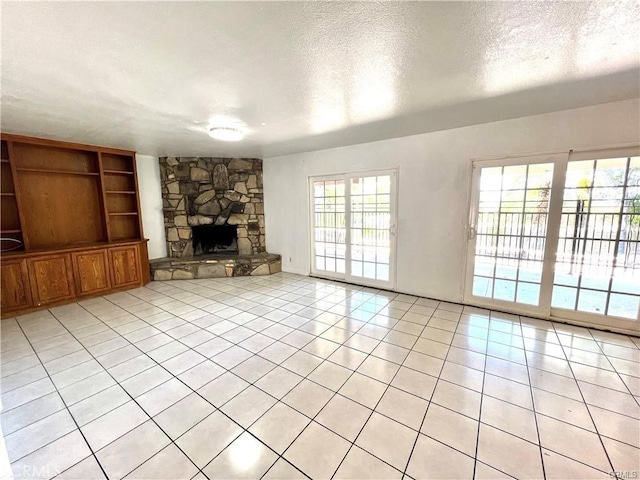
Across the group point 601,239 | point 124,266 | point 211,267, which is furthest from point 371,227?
point 124,266

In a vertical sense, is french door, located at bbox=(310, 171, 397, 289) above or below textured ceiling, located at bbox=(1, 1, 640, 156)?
below

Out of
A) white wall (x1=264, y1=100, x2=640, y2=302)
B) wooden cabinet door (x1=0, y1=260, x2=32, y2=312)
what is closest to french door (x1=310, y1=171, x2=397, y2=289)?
white wall (x1=264, y1=100, x2=640, y2=302)

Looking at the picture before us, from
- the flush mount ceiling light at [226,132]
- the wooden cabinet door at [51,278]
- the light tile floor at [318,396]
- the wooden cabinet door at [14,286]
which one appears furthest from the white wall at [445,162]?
the wooden cabinet door at [14,286]

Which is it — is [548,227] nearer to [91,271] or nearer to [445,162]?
[445,162]

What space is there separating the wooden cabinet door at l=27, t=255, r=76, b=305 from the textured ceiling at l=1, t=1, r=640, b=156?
1.76 meters

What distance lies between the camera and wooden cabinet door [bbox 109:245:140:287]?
4.35 m

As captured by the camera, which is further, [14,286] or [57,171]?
[57,171]

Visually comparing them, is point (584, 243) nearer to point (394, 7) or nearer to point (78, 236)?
point (394, 7)

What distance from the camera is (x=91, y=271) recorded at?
410 cm

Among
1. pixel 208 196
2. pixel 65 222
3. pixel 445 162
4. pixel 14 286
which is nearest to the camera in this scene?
pixel 14 286

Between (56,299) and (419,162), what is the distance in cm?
561

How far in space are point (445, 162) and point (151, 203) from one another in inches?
209

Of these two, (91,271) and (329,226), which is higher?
(329,226)

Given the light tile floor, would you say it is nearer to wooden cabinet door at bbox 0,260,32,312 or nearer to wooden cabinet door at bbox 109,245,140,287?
wooden cabinet door at bbox 0,260,32,312
